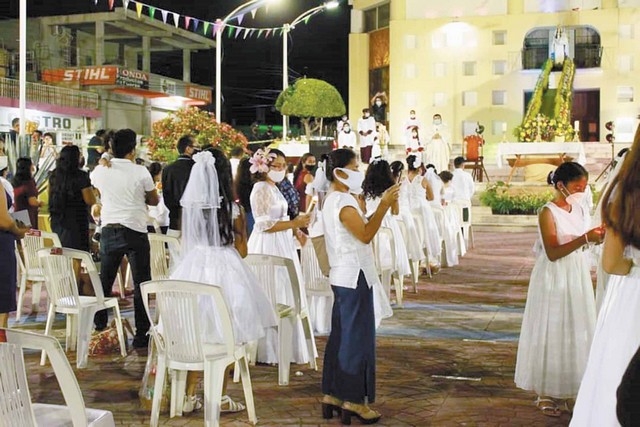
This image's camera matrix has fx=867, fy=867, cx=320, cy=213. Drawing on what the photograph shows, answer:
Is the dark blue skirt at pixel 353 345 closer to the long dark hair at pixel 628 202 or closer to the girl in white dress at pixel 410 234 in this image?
the long dark hair at pixel 628 202

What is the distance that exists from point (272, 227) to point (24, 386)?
3820 millimetres

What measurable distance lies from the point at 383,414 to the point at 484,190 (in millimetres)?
18771

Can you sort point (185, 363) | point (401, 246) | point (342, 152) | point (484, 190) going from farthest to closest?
point (484, 190) → point (401, 246) → point (342, 152) → point (185, 363)

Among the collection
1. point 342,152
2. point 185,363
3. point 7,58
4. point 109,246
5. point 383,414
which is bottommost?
point 383,414

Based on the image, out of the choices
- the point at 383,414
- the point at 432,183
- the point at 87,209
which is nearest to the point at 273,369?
A: the point at 383,414

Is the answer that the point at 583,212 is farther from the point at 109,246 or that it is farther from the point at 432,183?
the point at 432,183

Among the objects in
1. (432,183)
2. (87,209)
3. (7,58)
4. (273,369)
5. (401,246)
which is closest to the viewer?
(273,369)

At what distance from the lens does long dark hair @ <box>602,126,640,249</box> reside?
3.46 m

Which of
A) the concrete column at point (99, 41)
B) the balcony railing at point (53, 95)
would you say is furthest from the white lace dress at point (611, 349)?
the concrete column at point (99, 41)

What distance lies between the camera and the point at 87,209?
8.30 metres

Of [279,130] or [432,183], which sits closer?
[432,183]

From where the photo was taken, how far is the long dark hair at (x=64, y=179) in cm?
798

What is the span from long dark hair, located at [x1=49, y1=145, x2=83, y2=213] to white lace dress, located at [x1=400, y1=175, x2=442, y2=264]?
5.15 metres

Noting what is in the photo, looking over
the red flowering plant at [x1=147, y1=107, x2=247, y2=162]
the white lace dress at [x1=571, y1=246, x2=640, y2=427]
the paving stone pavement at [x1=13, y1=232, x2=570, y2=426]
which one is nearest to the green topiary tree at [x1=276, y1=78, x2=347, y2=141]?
the red flowering plant at [x1=147, y1=107, x2=247, y2=162]
